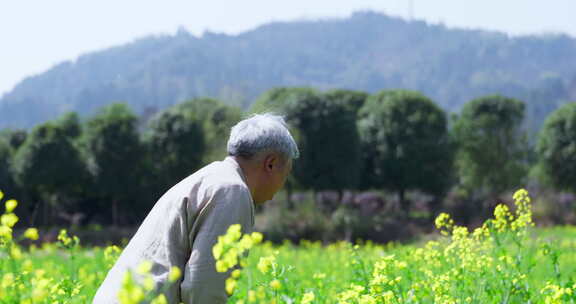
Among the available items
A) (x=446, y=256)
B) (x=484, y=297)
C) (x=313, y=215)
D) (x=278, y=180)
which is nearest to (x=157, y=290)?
(x=278, y=180)

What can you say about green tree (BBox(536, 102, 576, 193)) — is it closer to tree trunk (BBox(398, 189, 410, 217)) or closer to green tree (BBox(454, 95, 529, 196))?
green tree (BBox(454, 95, 529, 196))

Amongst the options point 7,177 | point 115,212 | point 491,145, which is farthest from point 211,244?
point 491,145

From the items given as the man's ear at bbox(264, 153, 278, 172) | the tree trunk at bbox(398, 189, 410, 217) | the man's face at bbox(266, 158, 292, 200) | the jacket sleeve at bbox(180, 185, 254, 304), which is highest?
the man's ear at bbox(264, 153, 278, 172)

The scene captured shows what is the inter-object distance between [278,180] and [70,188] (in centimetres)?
2254

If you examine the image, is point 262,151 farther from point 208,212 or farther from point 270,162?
point 208,212

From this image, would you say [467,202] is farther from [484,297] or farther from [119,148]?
[484,297]

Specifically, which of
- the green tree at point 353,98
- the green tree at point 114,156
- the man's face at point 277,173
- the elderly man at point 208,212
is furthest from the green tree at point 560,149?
the elderly man at point 208,212

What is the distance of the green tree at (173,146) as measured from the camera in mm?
24969

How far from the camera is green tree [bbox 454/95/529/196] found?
98.4ft

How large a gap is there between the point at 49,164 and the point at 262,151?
21.9 meters

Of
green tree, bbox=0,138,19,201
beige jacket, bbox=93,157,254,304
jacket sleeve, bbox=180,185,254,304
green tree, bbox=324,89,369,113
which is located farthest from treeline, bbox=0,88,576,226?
jacket sleeve, bbox=180,185,254,304

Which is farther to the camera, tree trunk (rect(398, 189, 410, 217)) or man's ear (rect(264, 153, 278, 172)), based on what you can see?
tree trunk (rect(398, 189, 410, 217))

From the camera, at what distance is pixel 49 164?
75.6 ft

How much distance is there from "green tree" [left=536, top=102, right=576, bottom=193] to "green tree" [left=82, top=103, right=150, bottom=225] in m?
18.3
